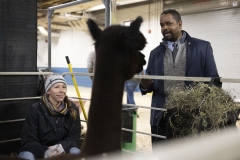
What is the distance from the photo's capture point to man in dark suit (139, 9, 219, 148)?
2.32 meters

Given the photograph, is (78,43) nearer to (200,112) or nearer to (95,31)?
(200,112)

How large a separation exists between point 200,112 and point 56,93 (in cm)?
124

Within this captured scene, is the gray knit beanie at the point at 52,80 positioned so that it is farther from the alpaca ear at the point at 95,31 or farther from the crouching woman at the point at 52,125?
the alpaca ear at the point at 95,31

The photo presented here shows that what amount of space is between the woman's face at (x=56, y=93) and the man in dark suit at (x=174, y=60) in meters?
0.69

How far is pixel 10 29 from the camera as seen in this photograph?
9.73 ft

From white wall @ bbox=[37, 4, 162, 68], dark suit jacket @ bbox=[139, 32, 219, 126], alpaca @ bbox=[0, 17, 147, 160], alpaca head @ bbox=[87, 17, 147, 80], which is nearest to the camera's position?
alpaca @ bbox=[0, 17, 147, 160]

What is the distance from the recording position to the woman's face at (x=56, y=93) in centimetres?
248

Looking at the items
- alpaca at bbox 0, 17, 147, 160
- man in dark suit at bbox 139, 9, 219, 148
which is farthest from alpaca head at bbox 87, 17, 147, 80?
man in dark suit at bbox 139, 9, 219, 148

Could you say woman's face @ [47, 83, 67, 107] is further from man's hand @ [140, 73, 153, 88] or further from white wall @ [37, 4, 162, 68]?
white wall @ [37, 4, 162, 68]

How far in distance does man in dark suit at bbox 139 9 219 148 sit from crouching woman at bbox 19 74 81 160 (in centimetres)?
69

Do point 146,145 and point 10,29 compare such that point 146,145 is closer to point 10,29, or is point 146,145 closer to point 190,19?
point 10,29

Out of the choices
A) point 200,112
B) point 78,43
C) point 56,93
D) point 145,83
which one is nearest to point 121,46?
point 200,112

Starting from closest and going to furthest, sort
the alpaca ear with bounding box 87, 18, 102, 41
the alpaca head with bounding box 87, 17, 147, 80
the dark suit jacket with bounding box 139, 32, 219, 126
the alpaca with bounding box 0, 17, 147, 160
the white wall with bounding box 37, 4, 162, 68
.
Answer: the alpaca with bounding box 0, 17, 147, 160
the alpaca head with bounding box 87, 17, 147, 80
the alpaca ear with bounding box 87, 18, 102, 41
the dark suit jacket with bounding box 139, 32, 219, 126
the white wall with bounding box 37, 4, 162, 68

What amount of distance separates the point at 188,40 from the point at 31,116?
56.7 inches
